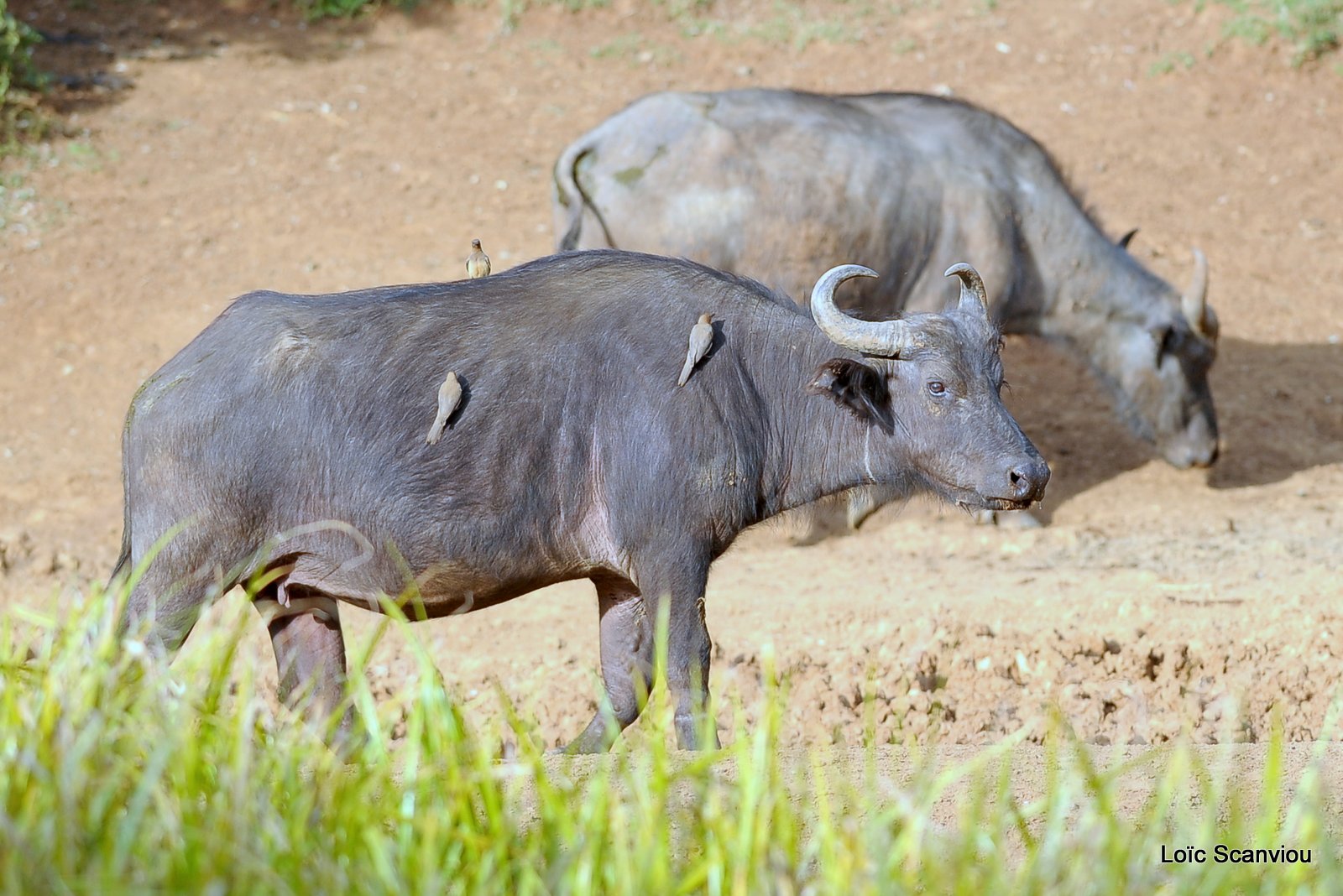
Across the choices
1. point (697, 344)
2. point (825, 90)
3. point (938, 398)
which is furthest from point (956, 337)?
point (825, 90)

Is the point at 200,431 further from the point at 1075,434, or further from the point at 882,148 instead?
the point at 1075,434

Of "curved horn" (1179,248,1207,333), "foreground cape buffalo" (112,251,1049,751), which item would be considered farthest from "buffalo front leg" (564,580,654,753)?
"curved horn" (1179,248,1207,333)

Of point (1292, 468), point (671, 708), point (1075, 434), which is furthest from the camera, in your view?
point (1075, 434)

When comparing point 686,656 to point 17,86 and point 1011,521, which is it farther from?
point 17,86

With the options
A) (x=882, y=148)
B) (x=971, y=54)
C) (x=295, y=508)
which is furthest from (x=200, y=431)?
(x=971, y=54)

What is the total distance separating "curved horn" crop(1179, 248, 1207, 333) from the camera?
1045 centimetres

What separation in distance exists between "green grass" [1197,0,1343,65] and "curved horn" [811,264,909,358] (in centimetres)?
1210

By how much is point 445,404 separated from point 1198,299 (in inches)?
275

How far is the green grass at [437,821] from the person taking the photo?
9.83 feet

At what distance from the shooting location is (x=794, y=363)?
5.57 m

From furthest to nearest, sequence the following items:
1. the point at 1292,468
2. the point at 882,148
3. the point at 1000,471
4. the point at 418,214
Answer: the point at 418,214 → the point at 1292,468 → the point at 882,148 → the point at 1000,471

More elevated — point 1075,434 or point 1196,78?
point 1196,78

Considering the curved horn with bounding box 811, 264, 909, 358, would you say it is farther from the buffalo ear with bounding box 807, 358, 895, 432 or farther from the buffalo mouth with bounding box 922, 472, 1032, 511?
the buffalo mouth with bounding box 922, 472, 1032, 511

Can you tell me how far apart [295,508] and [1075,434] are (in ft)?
25.1
